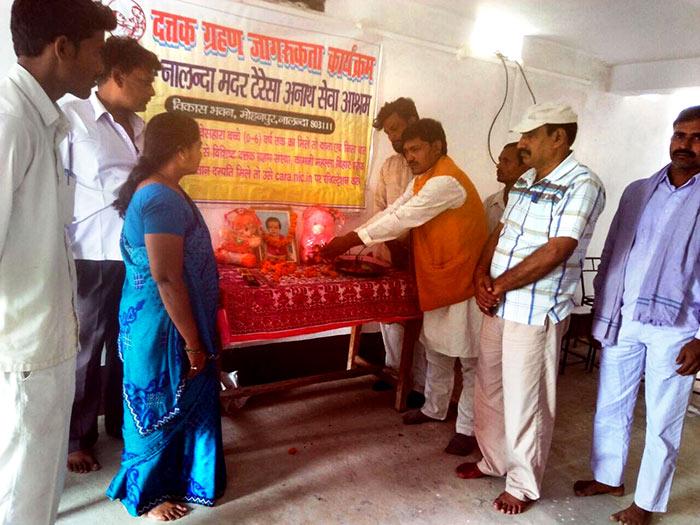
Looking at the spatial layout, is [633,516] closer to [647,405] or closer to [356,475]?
[647,405]

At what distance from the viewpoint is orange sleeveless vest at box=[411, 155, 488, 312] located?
8.89 ft

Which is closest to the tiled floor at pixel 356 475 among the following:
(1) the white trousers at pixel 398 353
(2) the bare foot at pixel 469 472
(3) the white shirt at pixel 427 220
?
(2) the bare foot at pixel 469 472

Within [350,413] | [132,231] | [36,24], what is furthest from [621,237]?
[36,24]

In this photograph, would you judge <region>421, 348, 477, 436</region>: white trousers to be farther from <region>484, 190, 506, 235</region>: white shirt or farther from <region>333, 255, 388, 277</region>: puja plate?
<region>484, 190, 506, 235</region>: white shirt

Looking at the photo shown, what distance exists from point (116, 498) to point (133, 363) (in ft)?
2.04

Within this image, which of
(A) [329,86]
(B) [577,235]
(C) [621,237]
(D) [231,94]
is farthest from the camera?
(A) [329,86]

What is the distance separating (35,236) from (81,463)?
1.57 meters

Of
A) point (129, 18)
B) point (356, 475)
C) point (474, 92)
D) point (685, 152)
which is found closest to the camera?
point (685, 152)

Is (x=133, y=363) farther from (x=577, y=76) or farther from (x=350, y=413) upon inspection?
(x=577, y=76)

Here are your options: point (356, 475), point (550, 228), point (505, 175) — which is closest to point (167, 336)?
point (356, 475)

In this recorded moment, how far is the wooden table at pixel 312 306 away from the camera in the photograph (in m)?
2.44

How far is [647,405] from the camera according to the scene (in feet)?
7.39

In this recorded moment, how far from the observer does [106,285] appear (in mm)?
2420

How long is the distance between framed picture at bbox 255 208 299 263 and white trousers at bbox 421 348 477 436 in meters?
1.03
